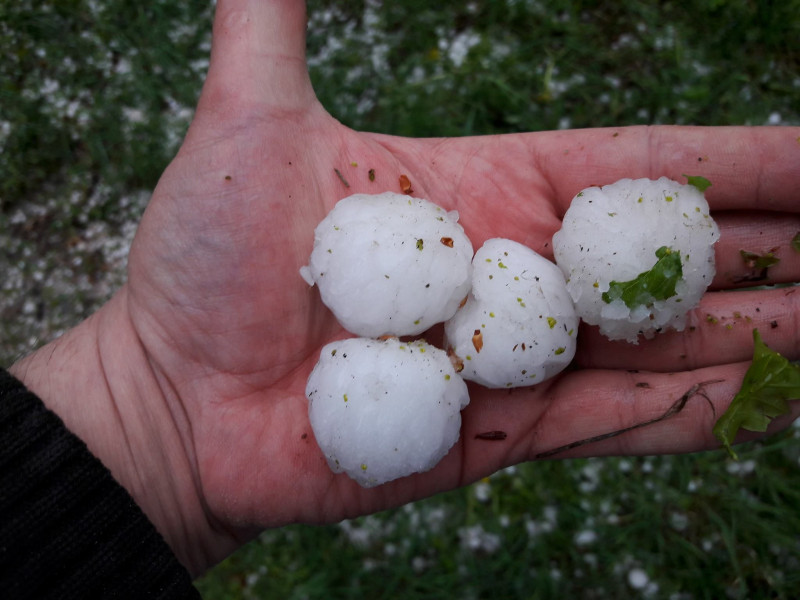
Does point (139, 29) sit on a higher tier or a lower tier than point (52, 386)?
higher

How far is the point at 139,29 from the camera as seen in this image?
9.27 feet

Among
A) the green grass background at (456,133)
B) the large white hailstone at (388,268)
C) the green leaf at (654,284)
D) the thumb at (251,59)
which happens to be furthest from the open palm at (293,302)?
the green grass background at (456,133)

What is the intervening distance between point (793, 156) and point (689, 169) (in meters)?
0.24

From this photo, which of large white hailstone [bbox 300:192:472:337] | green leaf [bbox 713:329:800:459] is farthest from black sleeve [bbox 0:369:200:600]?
green leaf [bbox 713:329:800:459]

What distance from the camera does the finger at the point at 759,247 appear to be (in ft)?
5.68

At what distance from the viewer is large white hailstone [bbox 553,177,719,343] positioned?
A: 1509 millimetres

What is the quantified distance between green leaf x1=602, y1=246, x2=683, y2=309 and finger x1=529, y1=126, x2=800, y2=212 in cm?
37

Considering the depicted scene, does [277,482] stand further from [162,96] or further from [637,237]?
[162,96]

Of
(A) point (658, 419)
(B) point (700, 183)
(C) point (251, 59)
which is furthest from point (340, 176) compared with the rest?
(A) point (658, 419)

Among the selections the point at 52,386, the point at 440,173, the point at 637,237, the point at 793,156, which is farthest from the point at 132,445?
the point at 793,156

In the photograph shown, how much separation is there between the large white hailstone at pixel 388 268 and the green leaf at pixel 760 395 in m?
0.69

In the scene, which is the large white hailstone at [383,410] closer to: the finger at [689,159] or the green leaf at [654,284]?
the green leaf at [654,284]

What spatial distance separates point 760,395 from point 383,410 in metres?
0.87

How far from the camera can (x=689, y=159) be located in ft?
5.76
